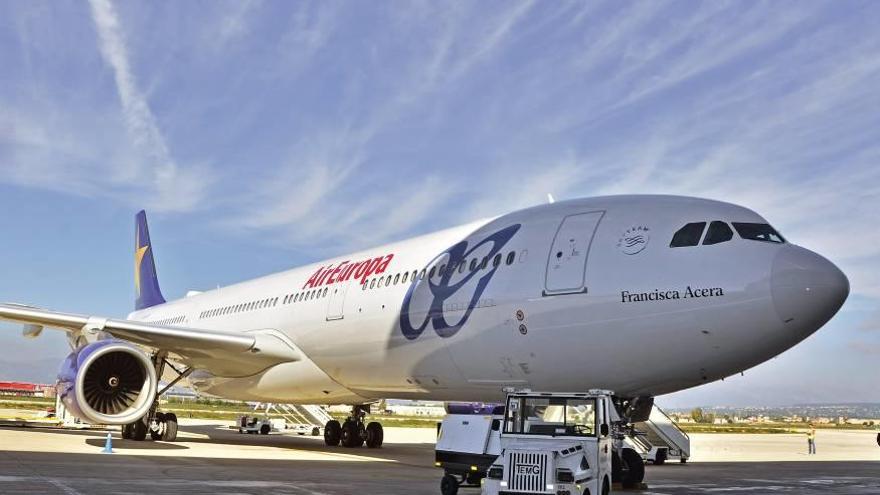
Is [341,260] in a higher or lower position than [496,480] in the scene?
higher

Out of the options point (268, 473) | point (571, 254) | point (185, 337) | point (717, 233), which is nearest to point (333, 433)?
point (185, 337)

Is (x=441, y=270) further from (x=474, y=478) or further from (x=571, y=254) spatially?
(x=474, y=478)

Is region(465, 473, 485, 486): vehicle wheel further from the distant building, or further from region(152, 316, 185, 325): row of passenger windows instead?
the distant building

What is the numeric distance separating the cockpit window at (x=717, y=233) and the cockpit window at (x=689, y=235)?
0.30ft

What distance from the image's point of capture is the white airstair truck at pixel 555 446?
7723mm

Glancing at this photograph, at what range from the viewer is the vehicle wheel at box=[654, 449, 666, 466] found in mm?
17295

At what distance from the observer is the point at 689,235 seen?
33.2ft

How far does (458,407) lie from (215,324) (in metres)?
8.25

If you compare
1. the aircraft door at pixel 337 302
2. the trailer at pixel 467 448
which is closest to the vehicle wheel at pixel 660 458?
the aircraft door at pixel 337 302

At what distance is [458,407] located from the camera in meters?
15.1

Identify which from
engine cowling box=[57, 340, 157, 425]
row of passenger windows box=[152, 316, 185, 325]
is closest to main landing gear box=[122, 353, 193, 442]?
engine cowling box=[57, 340, 157, 425]

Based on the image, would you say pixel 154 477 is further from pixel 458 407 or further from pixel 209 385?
pixel 209 385

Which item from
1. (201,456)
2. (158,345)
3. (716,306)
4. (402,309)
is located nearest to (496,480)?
(716,306)

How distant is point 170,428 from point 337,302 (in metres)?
6.18
